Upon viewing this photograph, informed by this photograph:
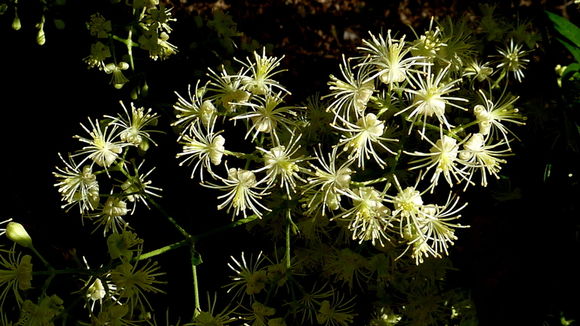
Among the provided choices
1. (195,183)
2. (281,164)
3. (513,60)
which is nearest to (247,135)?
(281,164)

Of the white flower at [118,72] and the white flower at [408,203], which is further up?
the white flower at [118,72]

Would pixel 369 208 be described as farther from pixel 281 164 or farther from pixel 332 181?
pixel 281 164

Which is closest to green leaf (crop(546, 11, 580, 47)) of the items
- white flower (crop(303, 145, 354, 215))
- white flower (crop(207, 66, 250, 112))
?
white flower (crop(303, 145, 354, 215))

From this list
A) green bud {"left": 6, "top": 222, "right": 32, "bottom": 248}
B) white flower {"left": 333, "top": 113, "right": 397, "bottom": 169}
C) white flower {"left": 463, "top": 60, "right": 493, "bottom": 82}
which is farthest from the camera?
white flower {"left": 463, "top": 60, "right": 493, "bottom": 82}

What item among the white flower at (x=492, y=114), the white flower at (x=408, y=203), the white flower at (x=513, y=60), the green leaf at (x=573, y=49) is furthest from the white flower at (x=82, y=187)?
the green leaf at (x=573, y=49)

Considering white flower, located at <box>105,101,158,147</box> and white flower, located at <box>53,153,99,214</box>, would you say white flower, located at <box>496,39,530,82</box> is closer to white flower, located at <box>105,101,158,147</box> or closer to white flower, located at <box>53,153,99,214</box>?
white flower, located at <box>105,101,158,147</box>

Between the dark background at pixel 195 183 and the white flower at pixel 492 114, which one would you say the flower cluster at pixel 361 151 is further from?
the dark background at pixel 195 183

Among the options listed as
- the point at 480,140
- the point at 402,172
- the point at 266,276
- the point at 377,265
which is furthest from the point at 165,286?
the point at 480,140

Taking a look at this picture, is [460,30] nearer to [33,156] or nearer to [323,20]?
[323,20]

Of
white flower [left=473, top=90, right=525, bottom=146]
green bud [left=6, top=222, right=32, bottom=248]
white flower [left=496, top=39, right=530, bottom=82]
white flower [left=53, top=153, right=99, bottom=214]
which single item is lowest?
green bud [left=6, top=222, right=32, bottom=248]
